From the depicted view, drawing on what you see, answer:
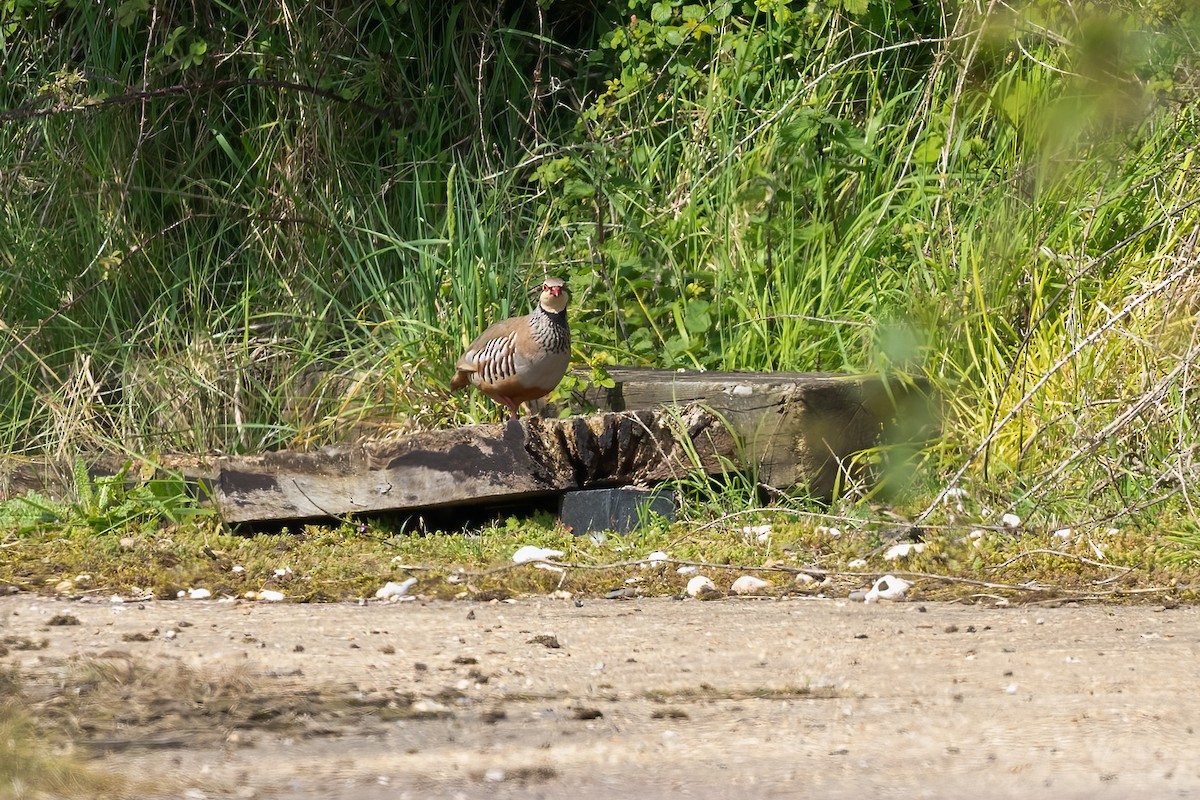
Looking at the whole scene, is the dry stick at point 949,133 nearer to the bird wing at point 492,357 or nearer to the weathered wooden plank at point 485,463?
the weathered wooden plank at point 485,463

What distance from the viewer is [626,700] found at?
123 inches

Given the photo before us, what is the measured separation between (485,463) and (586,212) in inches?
91.4

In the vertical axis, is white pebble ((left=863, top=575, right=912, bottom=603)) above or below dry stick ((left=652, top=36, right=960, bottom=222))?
below

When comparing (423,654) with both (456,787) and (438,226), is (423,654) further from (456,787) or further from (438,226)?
(438,226)

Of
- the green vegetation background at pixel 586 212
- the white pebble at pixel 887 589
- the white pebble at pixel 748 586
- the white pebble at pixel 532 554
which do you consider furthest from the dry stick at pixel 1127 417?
the white pebble at pixel 532 554

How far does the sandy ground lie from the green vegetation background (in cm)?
181

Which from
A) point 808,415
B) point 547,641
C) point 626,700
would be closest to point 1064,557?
point 808,415

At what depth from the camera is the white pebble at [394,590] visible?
15.6ft

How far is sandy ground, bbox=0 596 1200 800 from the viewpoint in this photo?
251 centimetres

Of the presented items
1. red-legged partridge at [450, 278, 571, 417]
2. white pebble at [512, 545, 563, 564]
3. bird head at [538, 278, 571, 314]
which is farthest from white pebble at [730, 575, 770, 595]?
bird head at [538, 278, 571, 314]

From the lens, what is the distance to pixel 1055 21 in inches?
260

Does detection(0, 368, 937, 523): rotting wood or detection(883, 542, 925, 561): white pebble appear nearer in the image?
detection(883, 542, 925, 561): white pebble

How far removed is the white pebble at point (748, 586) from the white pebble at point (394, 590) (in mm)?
1085

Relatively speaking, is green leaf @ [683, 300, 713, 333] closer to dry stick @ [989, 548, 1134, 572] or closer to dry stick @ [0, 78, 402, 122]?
dry stick @ [989, 548, 1134, 572]
